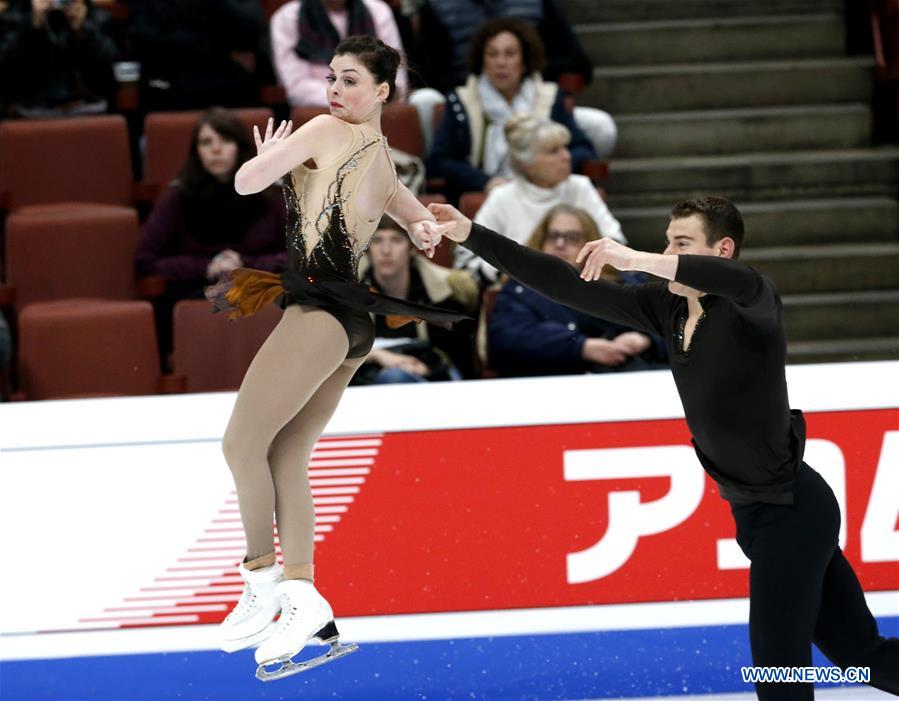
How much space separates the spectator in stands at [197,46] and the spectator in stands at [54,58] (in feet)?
0.68

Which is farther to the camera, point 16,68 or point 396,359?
point 16,68

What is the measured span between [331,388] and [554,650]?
53.0 inches

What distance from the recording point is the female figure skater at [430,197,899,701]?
3.52m

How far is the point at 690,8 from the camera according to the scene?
814 centimetres

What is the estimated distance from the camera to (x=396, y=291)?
560cm

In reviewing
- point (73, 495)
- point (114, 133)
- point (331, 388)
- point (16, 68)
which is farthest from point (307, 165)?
point (16, 68)

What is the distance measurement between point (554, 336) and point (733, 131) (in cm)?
268

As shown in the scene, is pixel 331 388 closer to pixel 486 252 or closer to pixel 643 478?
pixel 486 252

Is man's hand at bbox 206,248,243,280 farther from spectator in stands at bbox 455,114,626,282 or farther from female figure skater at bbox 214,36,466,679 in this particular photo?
female figure skater at bbox 214,36,466,679

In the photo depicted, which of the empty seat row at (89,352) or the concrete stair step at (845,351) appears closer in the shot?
the empty seat row at (89,352)

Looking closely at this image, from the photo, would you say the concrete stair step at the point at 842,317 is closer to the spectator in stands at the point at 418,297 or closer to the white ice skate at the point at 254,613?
the spectator in stands at the point at 418,297

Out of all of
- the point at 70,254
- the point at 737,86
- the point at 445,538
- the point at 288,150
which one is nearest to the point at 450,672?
the point at 445,538

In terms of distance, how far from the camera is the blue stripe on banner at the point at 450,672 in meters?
4.38

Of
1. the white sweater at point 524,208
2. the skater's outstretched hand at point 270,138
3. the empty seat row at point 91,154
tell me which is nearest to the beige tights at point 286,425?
the skater's outstretched hand at point 270,138
